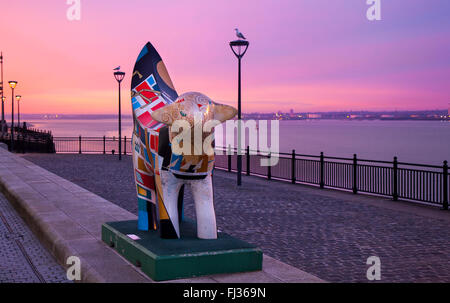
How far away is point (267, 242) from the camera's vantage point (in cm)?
865

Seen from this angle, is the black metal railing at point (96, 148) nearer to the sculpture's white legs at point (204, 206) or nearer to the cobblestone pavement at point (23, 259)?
the cobblestone pavement at point (23, 259)

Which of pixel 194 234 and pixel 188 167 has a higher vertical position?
pixel 188 167

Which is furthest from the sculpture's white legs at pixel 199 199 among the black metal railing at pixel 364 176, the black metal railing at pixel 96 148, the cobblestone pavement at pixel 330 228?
the black metal railing at pixel 96 148

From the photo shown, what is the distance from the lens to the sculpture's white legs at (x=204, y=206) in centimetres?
591

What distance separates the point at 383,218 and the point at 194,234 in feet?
20.3

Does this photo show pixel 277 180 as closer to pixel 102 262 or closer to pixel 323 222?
pixel 323 222

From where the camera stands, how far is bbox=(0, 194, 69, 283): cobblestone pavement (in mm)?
6574

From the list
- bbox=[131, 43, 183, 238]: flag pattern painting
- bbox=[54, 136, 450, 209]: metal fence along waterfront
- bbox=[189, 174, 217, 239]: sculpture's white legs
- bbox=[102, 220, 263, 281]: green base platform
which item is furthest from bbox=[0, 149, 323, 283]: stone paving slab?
bbox=[54, 136, 450, 209]: metal fence along waterfront

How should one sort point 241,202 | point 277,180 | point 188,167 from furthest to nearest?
1. point 277,180
2. point 241,202
3. point 188,167

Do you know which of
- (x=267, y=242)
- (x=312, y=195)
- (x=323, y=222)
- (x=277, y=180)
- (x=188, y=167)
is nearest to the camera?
(x=188, y=167)

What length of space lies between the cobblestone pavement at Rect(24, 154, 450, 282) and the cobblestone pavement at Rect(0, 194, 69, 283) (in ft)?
10.3

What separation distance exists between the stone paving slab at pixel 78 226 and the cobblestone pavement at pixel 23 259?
6.4 inches
